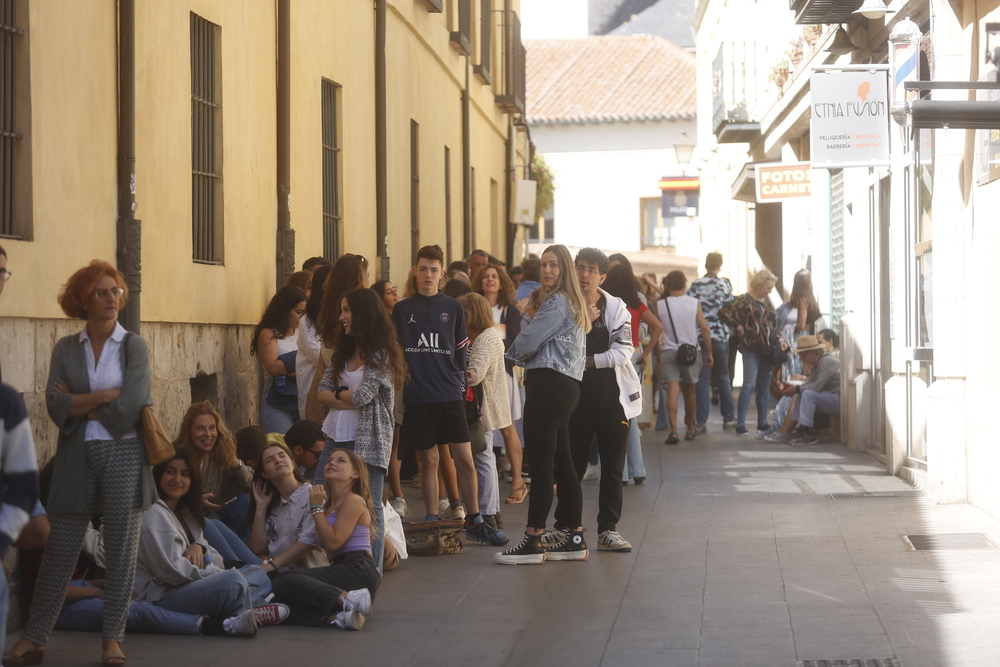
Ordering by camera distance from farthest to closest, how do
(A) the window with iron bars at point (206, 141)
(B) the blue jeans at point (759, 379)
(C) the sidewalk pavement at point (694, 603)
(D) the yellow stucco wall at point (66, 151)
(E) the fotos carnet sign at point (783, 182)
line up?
(E) the fotos carnet sign at point (783, 182)
(B) the blue jeans at point (759, 379)
(A) the window with iron bars at point (206, 141)
(D) the yellow stucco wall at point (66, 151)
(C) the sidewalk pavement at point (694, 603)

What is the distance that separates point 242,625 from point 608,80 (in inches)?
2087

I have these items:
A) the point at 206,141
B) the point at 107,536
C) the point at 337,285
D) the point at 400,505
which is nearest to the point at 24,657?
the point at 107,536

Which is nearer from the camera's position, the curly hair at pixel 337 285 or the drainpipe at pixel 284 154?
the curly hair at pixel 337 285

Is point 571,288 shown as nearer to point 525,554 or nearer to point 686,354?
point 525,554

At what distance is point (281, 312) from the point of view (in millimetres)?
10125

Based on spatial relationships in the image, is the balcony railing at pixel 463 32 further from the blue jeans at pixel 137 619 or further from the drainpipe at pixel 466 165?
the blue jeans at pixel 137 619

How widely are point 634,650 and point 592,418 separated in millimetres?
2801

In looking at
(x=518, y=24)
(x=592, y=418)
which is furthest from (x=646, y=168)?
(x=592, y=418)

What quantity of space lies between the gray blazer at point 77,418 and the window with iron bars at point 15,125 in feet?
4.63

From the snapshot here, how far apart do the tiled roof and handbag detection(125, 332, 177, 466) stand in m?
49.6

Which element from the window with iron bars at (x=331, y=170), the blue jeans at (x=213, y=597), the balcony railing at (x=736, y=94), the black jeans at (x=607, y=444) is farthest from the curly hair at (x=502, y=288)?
the balcony railing at (x=736, y=94)

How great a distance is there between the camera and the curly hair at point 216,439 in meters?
7.79

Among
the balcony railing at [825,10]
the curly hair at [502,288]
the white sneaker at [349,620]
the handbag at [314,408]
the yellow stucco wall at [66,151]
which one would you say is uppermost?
the balcony railing at [825,10]

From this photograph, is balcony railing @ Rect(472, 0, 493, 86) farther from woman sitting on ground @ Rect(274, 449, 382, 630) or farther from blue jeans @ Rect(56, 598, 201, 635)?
blue jeans @ Rect(56, 598, 201, 635)
